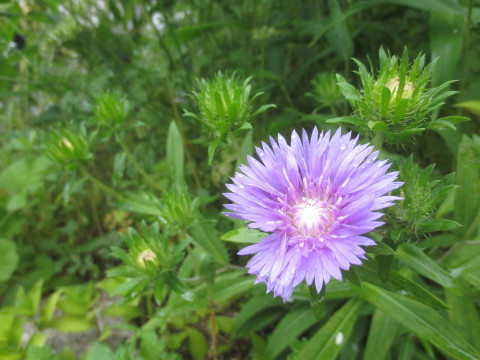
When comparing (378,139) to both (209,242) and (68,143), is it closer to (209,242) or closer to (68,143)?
(209,242)

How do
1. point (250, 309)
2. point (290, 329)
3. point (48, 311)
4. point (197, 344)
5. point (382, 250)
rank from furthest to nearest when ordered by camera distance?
point (48, 311)
point (197, 344)
point (250, 309)
point (290, 329)
point (382, 250)

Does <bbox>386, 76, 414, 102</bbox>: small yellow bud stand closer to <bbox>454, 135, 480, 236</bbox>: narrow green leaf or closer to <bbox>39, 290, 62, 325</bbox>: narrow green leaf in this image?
<bbox>454, 135, 480, 236</bbox>: narrow green leaf

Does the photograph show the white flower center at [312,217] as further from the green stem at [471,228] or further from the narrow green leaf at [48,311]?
the narrow green leaf at [48,311]

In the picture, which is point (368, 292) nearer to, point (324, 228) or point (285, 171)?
point (324, 228)

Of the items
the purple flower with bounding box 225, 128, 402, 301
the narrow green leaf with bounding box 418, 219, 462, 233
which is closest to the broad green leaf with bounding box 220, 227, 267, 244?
the purple flower with bounding box 225, 128, 402, 301

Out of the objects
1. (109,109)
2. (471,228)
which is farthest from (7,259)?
(471,228)

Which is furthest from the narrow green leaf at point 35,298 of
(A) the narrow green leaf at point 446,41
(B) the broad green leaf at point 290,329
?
(A) the narrow green leaf at point 446,41
